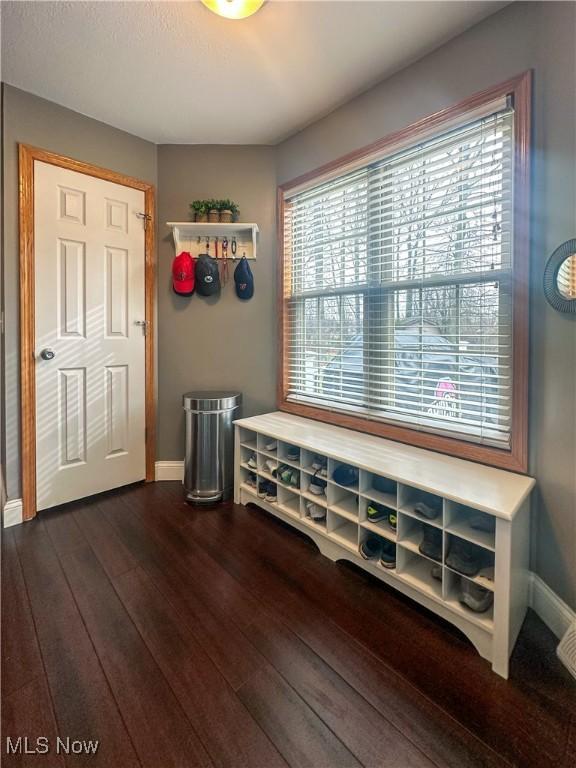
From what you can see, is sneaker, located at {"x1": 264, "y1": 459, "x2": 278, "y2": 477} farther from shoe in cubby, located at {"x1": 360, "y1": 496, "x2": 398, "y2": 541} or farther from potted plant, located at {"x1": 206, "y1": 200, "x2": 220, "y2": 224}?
potted plant, located at {"x1": 206, "y1": 200, "x2": 220, "y2": 224}

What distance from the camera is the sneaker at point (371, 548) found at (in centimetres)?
158

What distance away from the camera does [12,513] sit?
6.66 ft

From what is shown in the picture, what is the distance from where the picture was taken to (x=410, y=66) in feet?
5.78

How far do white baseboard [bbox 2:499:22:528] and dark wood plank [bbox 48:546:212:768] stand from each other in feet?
2.50

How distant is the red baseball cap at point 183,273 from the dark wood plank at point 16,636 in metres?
1.86

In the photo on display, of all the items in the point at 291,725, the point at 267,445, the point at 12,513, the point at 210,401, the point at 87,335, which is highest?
the point at 87,335

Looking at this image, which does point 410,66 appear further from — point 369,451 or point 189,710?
point 189,710

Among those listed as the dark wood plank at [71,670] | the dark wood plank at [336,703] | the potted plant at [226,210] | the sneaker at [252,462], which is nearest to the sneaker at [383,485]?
the dark wood plank at [336,703]

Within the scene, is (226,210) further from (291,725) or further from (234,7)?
(291,725)

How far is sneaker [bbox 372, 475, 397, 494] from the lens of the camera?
167 centimetres

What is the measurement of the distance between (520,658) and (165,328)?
2.66 m

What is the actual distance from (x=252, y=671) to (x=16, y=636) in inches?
35.2

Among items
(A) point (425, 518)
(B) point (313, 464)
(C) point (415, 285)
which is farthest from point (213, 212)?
(A) point (425, 518)

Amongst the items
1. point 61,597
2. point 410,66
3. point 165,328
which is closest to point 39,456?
point 61,597
